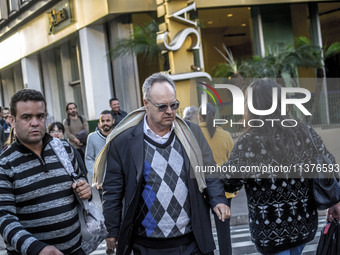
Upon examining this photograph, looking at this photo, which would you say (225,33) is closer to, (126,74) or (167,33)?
(126,74)

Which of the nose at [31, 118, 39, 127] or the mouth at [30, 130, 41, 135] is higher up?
the nose at [31, 118, 39, 127]

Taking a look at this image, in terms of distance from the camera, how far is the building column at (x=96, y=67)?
20906mm

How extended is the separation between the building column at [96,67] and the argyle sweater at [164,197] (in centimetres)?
1715

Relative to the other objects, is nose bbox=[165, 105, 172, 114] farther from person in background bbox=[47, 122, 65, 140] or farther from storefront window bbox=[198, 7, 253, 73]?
storefront window bbox=[198, 7, 253, 73]

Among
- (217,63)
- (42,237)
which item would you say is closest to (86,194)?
(42,237)

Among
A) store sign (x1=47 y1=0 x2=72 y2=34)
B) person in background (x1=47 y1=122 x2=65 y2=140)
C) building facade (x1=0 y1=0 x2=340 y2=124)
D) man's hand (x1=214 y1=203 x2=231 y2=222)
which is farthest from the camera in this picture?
store sign (x1=47 y1=0 x2=72 y2=34)

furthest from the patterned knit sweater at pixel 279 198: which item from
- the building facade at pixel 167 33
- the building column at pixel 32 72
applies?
the building column at pixel 32 72

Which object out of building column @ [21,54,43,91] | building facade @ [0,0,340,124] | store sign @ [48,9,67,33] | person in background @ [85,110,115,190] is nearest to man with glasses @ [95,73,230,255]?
person in background @ [85,110,115,190]

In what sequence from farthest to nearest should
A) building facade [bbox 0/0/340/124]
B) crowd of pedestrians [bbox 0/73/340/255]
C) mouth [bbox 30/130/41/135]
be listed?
1. building facade [bbox 0/0/340/124]
2. crowd of pedestrians [bbox 0/73/340/255]
3. mouth [bbox 30/130/41/135]

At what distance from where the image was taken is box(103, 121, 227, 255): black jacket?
12.8 ft

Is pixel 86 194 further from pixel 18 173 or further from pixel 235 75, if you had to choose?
pixel 235 75

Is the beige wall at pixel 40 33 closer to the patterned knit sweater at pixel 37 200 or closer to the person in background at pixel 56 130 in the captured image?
the person in background at pixel 56 130

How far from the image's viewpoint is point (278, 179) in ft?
12.5

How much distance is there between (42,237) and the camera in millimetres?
3391
